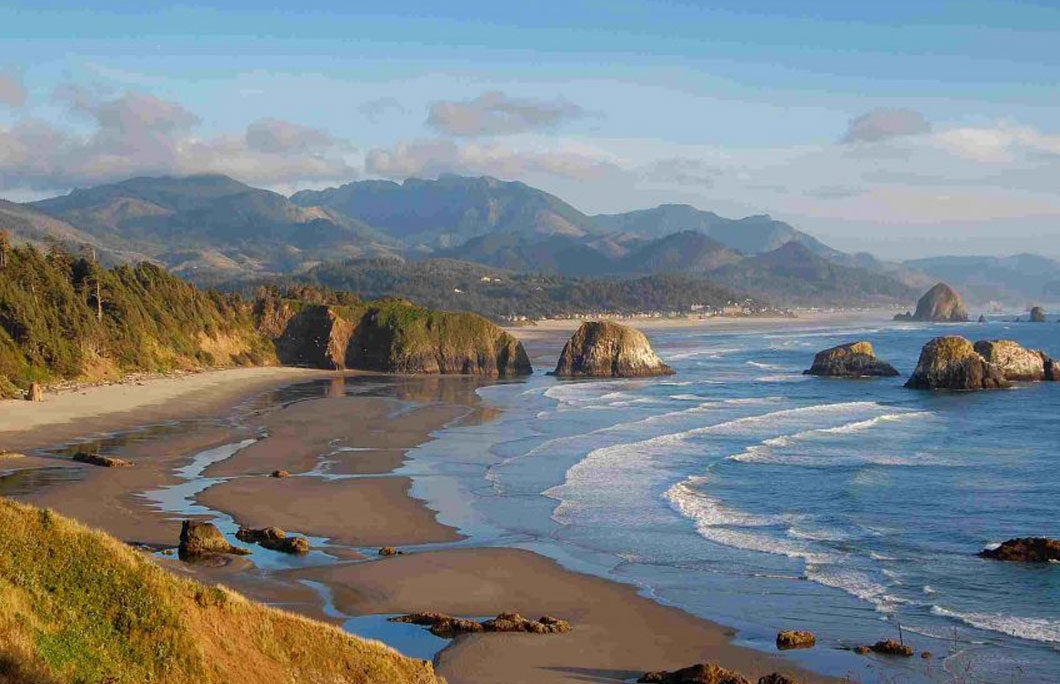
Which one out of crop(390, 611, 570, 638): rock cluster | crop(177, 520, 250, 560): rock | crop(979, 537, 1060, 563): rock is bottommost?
crop(390, 611, 570, 638): rock cluster

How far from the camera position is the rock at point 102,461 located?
4027 cm

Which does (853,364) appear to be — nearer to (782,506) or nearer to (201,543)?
(782,506)

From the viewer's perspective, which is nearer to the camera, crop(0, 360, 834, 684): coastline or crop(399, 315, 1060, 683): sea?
crop(0, 360, 834, 684): coastline

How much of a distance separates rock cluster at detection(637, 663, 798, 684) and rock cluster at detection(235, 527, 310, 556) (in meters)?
12.1

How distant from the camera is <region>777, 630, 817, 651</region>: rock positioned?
21359 millimetres

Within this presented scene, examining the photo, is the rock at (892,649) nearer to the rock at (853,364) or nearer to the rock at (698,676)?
the rock at (698,676)

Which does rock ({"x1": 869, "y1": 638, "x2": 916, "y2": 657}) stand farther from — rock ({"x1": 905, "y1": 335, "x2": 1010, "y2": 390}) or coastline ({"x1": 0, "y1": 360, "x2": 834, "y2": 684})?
rock ({"x1": 905, "y1": 335, "x2": 1010, "y2": 390})

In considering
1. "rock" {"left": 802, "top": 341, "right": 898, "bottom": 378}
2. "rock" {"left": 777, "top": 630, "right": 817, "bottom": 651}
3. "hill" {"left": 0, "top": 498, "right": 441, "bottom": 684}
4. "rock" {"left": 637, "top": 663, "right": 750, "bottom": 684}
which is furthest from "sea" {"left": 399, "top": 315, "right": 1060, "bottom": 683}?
"rock" {"left": 802, "top": 341, "right": 898, "bottom": 378}

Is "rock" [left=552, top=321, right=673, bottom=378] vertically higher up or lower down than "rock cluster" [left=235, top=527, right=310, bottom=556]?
higher up

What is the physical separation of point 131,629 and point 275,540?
15.5 meters

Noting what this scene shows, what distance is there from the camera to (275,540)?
96.0 feet

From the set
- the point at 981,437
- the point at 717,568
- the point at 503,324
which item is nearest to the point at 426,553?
the point at 717,568

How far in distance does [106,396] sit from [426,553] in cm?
3992

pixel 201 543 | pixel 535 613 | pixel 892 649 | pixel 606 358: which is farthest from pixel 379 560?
pixel 606 358
